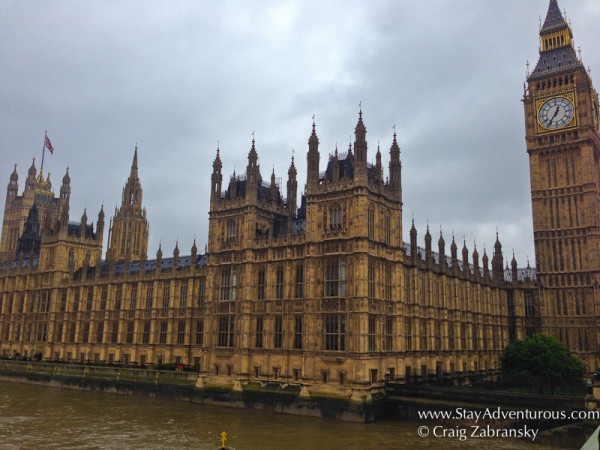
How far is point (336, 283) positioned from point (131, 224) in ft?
312

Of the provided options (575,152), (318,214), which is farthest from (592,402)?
(575,152)

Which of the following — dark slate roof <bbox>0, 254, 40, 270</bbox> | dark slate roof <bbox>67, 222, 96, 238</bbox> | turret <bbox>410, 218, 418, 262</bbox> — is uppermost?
dark slate roof <bbox>67, 222, 96, 238</bbox>

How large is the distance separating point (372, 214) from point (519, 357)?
26622 millimetres

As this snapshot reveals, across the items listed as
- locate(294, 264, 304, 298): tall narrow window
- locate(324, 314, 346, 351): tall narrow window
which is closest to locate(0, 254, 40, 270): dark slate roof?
locate(294, 264, 304, 298): tall narrow window

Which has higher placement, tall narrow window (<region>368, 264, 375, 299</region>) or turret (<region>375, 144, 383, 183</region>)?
turret (<region>375, 144, 383, 183</region>)

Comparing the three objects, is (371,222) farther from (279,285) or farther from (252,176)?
(252,176)

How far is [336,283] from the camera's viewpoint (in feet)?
179

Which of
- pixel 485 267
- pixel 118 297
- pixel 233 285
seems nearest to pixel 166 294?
pixel 118 297

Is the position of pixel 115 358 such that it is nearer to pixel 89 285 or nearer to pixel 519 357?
pixel 89 285

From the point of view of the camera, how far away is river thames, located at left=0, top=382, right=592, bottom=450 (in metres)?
38.9

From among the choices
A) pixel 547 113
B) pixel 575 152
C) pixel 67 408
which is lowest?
pixel 67 408

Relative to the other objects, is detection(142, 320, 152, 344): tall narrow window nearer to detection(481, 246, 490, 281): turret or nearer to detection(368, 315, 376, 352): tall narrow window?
detection(368, 315, 376, 352): tall narrow window

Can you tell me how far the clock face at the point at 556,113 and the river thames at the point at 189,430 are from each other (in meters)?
62.2

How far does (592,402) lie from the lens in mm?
40219
